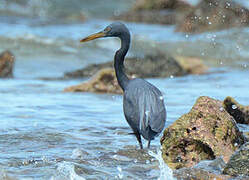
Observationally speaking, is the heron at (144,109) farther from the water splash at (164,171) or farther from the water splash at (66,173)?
the water splash at (66,173)

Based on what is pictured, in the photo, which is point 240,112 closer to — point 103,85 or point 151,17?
point 103,85

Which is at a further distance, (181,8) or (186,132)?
(181,8)

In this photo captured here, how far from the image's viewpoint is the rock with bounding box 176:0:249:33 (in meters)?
17.9

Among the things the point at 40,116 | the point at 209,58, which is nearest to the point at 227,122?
the point at 40,116

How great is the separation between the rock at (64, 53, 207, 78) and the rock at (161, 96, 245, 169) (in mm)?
5759

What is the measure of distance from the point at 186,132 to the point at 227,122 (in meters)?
0.41

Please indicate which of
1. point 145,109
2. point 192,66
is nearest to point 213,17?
point 192,66

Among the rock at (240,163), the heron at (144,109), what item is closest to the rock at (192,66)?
the heron at (144,109)

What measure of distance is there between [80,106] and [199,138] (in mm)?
3103

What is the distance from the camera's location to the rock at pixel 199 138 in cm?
466

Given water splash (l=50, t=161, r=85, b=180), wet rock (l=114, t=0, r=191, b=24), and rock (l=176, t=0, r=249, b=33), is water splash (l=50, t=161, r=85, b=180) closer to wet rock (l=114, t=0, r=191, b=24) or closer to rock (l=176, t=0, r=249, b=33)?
rock (l=176, t=0, r=249, b=33)

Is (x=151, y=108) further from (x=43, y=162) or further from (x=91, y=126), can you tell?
(x=91, y=126)

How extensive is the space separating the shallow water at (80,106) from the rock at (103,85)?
178 millimetres

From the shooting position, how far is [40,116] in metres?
6.76
